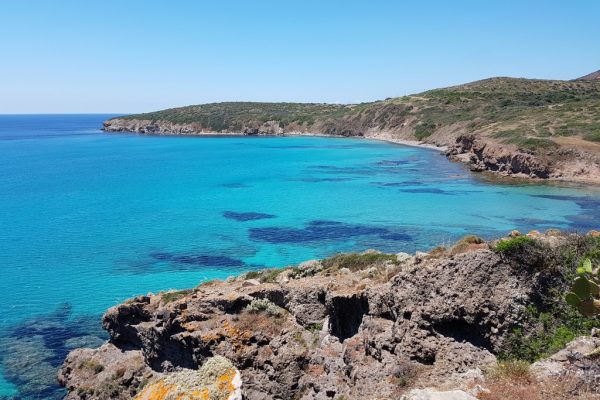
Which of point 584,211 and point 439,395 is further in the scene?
point 584,211

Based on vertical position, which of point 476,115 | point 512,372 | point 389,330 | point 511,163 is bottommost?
point 511,163

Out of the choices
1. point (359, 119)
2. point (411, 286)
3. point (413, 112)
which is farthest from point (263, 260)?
point (359, 119)

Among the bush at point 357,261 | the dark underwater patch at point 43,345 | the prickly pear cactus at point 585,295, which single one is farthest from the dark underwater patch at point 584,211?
the dark underwater patch at point 43,345

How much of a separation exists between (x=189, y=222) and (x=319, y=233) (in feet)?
43.5

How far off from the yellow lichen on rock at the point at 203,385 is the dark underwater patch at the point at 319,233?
2810 cm

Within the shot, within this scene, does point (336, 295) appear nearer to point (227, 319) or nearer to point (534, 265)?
point (227, 319)

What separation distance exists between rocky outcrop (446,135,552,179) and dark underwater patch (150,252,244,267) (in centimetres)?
4915

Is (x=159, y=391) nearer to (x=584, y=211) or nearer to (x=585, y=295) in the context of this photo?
(x=585, y=295)

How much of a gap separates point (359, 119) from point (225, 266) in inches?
4815

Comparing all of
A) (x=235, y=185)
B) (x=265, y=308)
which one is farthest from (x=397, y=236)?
(x=235, y=185)

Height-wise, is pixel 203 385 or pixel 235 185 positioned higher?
pixel 203 385

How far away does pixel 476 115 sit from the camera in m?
113

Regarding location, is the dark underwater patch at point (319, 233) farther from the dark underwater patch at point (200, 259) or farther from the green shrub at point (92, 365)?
the green shrub at point (92, 365)

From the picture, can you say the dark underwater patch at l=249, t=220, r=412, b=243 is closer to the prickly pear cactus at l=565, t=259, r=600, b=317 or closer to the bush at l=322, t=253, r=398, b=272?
the bush at l=322, t=253, r=398, b=272
